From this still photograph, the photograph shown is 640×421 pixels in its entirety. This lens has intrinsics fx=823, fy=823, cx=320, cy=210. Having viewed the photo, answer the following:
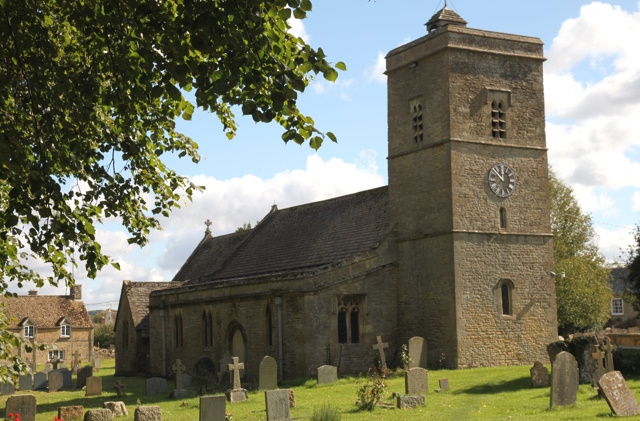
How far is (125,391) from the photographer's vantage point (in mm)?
31344

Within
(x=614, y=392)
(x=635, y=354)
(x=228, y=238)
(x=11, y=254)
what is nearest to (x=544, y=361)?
(x=635, y=354)

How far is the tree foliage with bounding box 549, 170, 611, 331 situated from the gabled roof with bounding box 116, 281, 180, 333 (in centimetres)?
2265

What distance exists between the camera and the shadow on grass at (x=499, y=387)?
23.2 meters

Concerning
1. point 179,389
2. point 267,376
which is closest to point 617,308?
point 267,376

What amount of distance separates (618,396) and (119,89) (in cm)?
1163

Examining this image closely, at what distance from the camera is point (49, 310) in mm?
65312

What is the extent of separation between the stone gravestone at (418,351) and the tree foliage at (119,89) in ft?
56.7

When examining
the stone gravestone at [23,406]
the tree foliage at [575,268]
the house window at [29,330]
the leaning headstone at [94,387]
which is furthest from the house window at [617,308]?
the stone gravestone at [23,406]

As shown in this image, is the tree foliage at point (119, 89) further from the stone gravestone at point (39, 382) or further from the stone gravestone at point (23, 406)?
the stone gravestone at point (39, 382)

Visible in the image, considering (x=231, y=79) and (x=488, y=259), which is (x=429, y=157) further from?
(x=231, y=79)

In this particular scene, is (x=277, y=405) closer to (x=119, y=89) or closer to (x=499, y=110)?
(x=119, y=89)

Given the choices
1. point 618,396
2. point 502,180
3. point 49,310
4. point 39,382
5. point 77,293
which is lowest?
point 39,382

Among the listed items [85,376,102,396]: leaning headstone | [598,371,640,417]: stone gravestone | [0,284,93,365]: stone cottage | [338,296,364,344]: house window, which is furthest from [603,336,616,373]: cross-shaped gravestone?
[0,284,93,365]: stone cottage

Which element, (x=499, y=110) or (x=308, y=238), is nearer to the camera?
(x=499, y=110)
